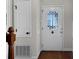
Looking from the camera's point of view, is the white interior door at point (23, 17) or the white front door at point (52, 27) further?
the white front door at point (52, 27)

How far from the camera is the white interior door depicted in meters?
6.71

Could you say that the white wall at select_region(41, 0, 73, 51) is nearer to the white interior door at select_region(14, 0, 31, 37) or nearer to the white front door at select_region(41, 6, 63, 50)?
the white front door at select_region(41, 6, 63, 50)

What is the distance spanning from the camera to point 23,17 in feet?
22.2

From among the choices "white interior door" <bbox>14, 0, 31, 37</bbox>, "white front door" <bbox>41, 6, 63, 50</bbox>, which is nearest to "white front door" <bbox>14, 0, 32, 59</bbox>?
"white interior door" <bbox>14, 0, 31, 37</bbox>

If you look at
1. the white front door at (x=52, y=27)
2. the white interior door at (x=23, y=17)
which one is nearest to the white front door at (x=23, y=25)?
the white interior door at (x=23, y=17)

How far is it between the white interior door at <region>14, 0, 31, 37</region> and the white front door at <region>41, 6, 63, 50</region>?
242 centimetres

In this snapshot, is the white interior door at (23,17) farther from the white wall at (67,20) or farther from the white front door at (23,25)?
the white wall at (67,20)

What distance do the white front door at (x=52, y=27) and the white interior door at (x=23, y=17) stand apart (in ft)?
7.95

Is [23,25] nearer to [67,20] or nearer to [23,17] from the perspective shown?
[23,17]

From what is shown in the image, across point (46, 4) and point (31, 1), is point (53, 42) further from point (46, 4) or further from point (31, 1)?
point (31, 1)

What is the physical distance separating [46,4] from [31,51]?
3333 mm

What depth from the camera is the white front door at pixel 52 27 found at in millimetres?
9031

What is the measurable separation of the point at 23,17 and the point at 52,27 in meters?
2.73
